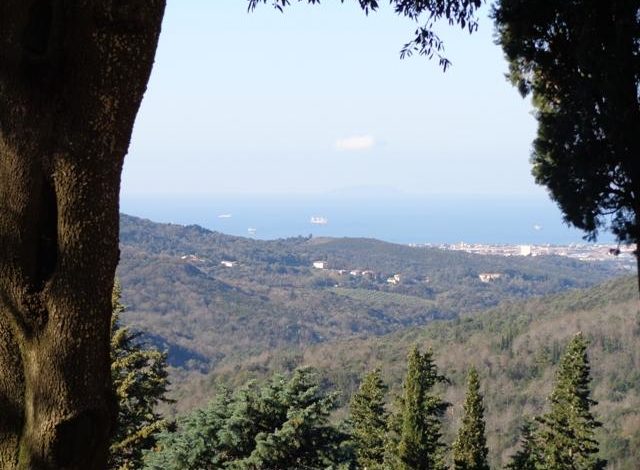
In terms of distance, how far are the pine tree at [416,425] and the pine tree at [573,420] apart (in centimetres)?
304

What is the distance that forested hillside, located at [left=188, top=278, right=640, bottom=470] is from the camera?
216 feet

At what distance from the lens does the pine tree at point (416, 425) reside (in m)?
18.7

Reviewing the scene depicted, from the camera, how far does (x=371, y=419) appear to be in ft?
72.9

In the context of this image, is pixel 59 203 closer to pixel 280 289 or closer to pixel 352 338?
pixel 352 338

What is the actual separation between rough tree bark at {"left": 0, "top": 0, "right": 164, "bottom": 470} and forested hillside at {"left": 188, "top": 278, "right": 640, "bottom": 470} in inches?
2130

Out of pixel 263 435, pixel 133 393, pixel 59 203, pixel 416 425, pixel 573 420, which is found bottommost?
pixel 416 425

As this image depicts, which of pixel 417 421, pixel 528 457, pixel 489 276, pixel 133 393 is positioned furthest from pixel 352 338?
pixel 133 393

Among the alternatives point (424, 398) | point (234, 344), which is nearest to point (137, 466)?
point (424, 398)

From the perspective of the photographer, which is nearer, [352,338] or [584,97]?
[584,97]

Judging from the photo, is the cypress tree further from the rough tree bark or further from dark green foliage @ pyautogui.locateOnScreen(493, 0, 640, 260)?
the rough tree bark

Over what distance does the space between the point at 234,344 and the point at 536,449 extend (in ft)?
355

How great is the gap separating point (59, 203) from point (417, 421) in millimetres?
17526

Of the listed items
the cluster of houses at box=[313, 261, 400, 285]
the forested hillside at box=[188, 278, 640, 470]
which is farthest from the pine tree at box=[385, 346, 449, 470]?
the cluster of houses at box=[313, 261, 400, 285]

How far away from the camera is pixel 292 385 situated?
11.2 m
